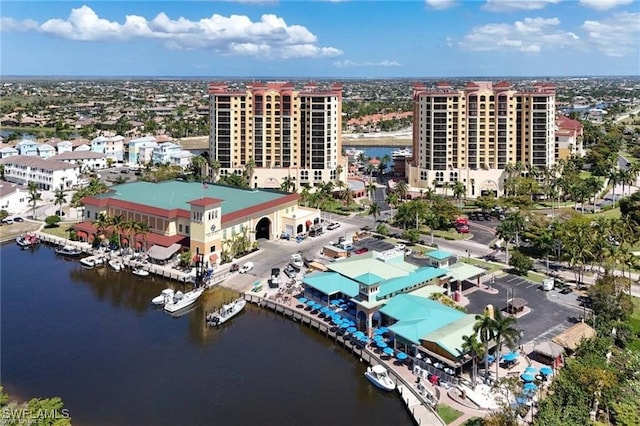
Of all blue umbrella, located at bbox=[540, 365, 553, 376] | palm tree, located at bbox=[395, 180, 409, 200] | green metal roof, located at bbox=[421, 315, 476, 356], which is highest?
→ palm tree, located at bbox=[395, 180, 409, 200]

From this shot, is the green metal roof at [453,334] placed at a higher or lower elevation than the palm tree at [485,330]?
lower

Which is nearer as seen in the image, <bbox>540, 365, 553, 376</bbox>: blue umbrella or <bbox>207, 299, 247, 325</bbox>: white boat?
<bbox>540, 365, 553, 376</bbox>: blue umbrella

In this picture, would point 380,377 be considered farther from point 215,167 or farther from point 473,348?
point 215,167

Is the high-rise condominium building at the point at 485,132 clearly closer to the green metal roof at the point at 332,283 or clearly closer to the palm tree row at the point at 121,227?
the green metal roof at the point at 332,283

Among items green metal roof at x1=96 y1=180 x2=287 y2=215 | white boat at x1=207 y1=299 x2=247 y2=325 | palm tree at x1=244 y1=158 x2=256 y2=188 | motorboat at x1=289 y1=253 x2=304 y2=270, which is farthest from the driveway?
palm tree at x1=244 y1=158 x2=256 y2=188

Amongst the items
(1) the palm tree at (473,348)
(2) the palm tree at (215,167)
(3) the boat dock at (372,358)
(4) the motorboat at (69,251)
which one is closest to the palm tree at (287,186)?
(2) the palm tree at (215,167)

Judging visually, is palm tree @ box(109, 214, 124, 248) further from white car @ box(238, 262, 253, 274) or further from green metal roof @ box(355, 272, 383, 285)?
green metal roof @ box(355, 272, 383, 285)

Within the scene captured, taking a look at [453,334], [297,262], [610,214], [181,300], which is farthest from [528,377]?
[610,214]
